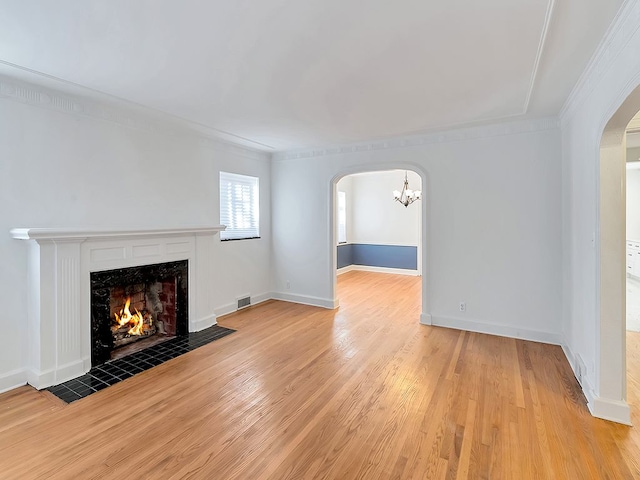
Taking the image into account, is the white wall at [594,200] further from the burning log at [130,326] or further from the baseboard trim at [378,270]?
the baseboard trim at [378,270]

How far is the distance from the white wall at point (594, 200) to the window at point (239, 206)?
14.7 ft

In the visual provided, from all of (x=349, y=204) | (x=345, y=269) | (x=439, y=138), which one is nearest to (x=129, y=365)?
(x=439, y=138)

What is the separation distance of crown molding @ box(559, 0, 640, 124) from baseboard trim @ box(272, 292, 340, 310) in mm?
4086

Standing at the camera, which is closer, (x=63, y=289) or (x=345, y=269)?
(x=63, y=289)

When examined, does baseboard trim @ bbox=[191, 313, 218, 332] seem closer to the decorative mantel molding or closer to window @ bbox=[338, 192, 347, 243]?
the decorative mantel molding

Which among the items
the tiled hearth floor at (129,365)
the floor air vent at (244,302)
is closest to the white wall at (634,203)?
the floor air vent at (244,302)

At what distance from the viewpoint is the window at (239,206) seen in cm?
514

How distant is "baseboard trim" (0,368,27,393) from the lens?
2.80 meters

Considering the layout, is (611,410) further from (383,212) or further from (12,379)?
(383,212)

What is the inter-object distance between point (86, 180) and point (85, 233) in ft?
2.20

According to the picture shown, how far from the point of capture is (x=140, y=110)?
3.54 meters

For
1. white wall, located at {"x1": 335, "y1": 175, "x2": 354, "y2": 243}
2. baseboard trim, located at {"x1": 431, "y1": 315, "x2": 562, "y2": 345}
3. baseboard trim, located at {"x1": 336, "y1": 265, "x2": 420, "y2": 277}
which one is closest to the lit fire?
baseboard trim, located at {"x1": 431, "y1": 315, "x2": 562, "y2": 345}

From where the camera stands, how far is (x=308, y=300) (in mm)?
5691

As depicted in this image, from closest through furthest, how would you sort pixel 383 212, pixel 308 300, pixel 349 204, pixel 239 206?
pixel 239 206 < pixel 308 300 < pixel 383 212 < pixel 349 204
